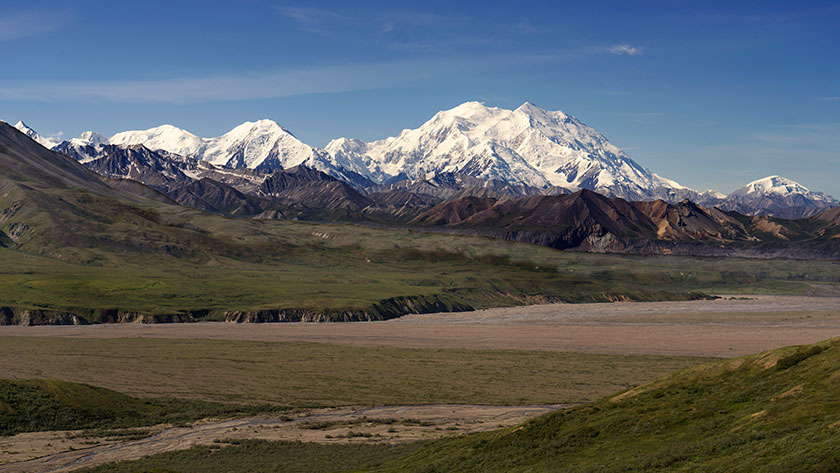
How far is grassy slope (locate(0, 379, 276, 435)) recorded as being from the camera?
8125 cm

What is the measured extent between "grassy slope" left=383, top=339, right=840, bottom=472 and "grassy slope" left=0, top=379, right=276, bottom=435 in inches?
1420

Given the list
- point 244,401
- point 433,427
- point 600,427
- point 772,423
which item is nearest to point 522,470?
point 600,427

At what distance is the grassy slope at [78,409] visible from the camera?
8125 centimetres

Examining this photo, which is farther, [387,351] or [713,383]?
[387,351]

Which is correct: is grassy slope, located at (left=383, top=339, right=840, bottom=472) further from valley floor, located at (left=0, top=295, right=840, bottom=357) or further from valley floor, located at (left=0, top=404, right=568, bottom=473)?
valley floor, located at (left=0, top=295, right=840, bottom=357)

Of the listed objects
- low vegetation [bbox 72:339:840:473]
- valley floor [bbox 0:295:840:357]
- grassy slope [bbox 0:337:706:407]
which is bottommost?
valley floor [bbox 0:295:840:357]

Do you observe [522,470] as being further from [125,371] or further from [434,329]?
[434,329]

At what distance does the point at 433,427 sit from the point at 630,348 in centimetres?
8583

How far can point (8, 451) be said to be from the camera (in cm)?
7100

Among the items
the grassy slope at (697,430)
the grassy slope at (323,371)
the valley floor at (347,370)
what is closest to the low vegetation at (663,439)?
the grassy slope at (697,430)

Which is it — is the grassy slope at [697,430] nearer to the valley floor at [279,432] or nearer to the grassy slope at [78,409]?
the valley floor at [279,432]

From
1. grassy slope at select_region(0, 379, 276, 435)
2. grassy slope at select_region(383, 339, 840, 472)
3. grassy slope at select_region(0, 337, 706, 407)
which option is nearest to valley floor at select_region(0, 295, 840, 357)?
grassy slope at select_region(0, 337, 706, 407)

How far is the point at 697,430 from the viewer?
5200cm

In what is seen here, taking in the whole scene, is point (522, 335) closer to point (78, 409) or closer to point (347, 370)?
point (347, 370)
